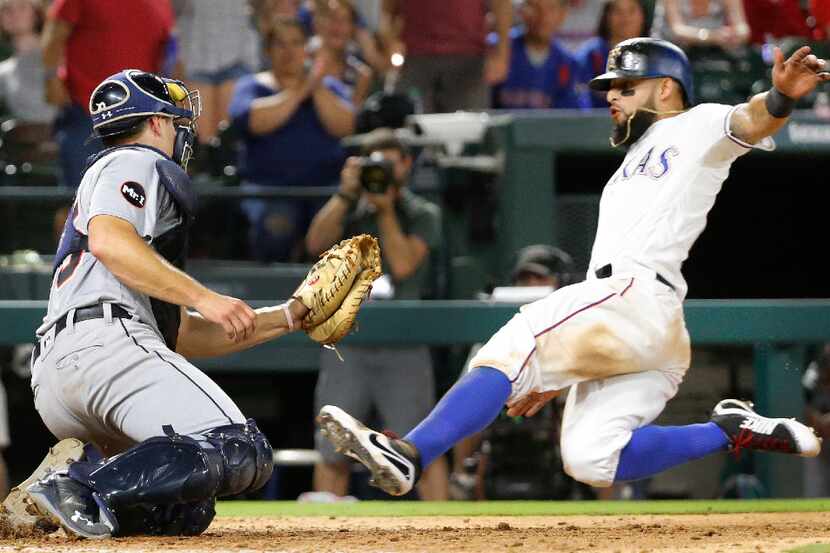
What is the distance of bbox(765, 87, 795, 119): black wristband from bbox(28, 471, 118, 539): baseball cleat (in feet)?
7.32

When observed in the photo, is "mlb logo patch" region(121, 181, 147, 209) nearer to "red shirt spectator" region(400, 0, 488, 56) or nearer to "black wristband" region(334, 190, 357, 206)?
"black wristband" region(334, 190, 357, 206)

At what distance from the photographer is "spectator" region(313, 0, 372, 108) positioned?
26.7 ft

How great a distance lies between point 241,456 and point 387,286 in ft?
9.60

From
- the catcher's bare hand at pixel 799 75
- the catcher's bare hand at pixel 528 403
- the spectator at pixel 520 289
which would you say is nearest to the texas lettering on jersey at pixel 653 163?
the catcher's bare hand at pixel 799 75

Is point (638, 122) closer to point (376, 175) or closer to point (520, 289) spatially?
point (520, 289)

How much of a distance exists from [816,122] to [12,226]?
14.0 ft

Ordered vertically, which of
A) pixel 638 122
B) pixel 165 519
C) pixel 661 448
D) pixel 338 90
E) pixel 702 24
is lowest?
pixel 165 519

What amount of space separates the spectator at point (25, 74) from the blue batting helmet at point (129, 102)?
3.93 meters

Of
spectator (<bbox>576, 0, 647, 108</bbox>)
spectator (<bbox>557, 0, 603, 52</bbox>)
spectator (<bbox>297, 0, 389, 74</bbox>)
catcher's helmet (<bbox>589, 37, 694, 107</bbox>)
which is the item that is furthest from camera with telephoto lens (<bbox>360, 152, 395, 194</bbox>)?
spectator (<bbox>557, 0, 603, 52</bbox>)

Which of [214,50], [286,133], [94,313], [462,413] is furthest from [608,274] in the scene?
[214,50]

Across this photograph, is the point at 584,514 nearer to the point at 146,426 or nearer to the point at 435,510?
the point at 435,510

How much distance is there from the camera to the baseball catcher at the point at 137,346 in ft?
12.8

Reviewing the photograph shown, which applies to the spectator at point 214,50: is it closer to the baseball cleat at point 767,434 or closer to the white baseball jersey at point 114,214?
the white baseball jersey at point 114,214

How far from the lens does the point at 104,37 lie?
7453mm
